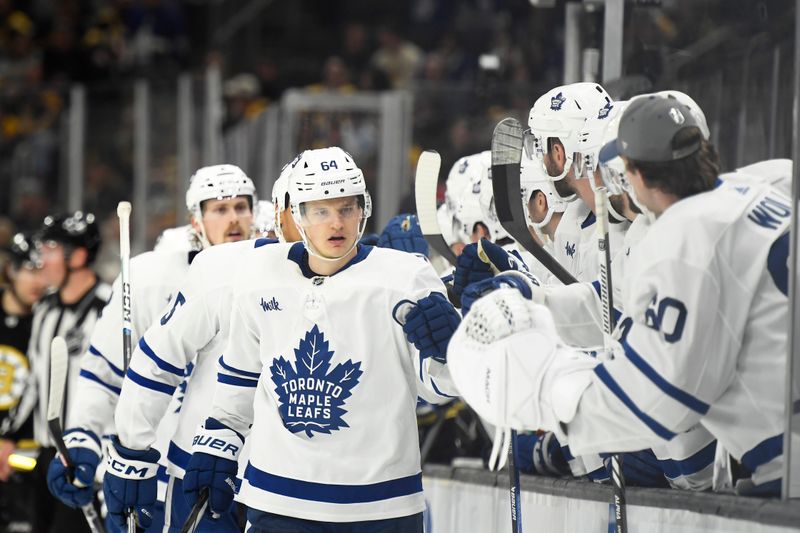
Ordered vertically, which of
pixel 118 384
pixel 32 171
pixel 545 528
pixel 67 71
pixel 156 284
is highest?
pixel 67 71

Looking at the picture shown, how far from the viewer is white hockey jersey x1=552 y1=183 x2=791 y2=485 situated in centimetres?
246

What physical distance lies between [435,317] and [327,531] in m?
0.56

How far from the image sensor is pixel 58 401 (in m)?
4.11

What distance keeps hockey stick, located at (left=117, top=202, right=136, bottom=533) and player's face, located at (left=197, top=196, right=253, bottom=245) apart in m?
0.31

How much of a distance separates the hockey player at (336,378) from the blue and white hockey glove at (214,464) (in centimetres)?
17

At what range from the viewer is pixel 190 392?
4.05 meters

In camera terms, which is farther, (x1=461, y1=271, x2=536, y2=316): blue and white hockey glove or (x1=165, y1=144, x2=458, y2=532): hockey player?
(x1=165, y1=144, x2=458, y2=532): hockey player

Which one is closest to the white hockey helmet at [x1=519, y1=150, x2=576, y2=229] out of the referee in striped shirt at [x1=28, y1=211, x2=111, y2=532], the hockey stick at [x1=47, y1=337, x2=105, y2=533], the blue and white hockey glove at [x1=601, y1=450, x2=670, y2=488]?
the blue and white hockey glove at [x1=601, y1=450, x2=670, y2=488]

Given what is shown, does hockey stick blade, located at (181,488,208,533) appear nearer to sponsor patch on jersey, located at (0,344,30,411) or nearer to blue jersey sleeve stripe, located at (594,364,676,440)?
blue jersey sleeve stripe, located at (594,364,676,440)

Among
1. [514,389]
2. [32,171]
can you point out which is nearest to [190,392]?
[514,389]

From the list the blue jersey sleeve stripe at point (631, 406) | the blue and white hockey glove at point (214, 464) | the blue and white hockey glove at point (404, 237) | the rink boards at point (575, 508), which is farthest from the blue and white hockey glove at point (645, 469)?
the blue jersey sleeve stripe at point (631, 406)

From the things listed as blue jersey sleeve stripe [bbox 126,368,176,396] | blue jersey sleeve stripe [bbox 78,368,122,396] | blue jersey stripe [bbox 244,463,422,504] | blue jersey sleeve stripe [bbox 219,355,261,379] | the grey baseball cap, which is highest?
the grey baseball cap

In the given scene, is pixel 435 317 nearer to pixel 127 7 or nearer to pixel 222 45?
pixel 222 45

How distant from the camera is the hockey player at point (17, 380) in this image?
19.7 ft
